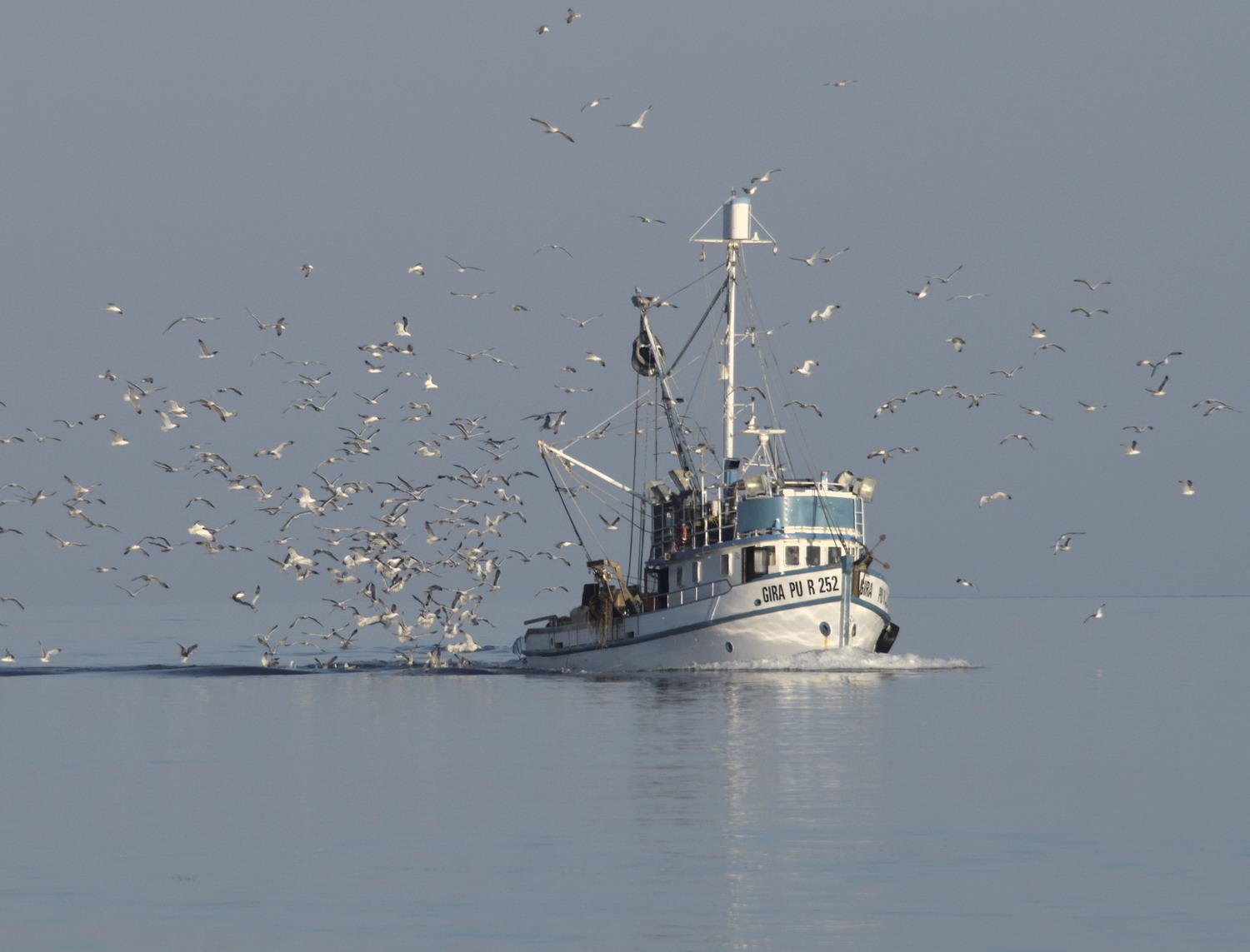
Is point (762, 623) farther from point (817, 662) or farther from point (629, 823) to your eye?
point (629, 823)

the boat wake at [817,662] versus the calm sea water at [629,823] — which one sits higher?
the boat wake at [817,662]

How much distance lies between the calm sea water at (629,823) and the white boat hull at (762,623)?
4556 millimetres

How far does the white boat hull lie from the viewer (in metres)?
90.8

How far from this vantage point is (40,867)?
40.2 m

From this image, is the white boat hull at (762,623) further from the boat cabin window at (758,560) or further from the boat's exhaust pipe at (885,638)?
the boat cabin window at (758,560)

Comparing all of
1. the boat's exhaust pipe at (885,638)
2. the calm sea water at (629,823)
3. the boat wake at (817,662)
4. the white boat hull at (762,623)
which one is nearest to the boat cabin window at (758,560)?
the white boat hull at (762,623)

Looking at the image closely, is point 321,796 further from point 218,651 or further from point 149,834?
point 218,651

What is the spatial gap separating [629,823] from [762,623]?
45882 mm

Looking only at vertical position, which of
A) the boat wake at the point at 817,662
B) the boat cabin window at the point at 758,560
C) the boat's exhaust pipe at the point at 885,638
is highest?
the boat cabin window at the point at 758,560

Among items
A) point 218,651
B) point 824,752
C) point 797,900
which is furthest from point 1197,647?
point 797,900

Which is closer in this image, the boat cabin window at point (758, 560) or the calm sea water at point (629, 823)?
the calm sea water at point (629, 823)

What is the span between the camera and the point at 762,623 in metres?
91.4

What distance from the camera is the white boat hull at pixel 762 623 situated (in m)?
90.8

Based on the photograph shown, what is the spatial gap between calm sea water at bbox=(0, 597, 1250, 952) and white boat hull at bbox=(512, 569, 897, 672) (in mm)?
4556
